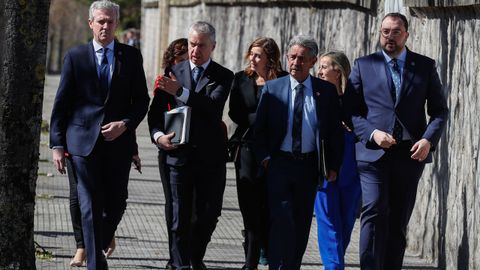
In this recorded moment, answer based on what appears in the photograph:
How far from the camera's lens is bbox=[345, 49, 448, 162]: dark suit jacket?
8.38 m

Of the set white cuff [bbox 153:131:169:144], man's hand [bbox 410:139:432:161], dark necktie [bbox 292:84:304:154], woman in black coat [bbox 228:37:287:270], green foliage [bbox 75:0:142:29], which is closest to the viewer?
man's hand [bbox 410:139:432:161]

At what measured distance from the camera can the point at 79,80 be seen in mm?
8336

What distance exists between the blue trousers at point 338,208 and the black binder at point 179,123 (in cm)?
118

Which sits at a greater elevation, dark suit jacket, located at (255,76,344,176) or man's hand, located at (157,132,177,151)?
dark suit jacket, located at (255,76,344,176)

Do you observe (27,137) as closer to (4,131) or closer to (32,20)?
(4,131)

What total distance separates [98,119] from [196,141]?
2.65ft

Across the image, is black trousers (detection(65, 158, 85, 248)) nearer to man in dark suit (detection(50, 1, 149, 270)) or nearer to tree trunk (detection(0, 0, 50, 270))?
man in dark suit (detection(50, 1, 149, 270))

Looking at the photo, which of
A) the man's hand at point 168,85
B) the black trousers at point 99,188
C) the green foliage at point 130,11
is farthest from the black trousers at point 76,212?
the green foliage at point 130,11

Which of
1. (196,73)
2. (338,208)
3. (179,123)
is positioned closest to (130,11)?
(338,208)

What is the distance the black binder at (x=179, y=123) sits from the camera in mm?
8688

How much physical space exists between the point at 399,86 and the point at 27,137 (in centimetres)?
247

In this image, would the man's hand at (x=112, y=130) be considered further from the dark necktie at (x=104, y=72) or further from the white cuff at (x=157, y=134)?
the white cuff at (x=157, y=134)

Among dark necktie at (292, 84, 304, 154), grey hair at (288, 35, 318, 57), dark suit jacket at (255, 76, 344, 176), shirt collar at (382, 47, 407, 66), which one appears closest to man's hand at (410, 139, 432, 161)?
dark suit jacket at (255, 76, 344, 176)

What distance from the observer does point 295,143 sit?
27.1ft
